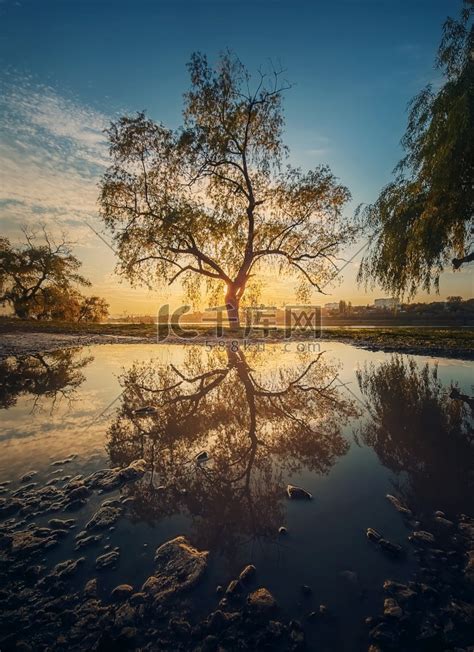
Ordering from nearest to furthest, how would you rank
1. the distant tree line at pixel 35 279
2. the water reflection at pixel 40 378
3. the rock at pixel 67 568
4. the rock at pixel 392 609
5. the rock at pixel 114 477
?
the rock at pixel 392 609 → the rock at pixel 67 568 → the rock at pixel 114 477 → the water reflection at pixel 40 378 → the distant tree line at pixel 35 279

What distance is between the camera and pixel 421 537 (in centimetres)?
175

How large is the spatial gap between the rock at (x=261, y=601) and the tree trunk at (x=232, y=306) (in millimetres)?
20153

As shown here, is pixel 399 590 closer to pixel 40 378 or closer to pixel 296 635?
pixel 296 635

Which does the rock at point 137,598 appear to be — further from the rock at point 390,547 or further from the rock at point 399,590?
the rock at point 390,547

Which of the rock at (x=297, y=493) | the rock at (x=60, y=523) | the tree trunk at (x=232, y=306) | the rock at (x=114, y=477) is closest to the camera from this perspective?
the rock at (x=60, y=523)

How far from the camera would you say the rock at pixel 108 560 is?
1.59 metres

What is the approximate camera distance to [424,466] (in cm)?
262

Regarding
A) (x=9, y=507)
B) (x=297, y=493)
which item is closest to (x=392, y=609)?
(x=297, y=493)

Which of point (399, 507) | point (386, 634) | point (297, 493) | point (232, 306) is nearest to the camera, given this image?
point (386, 634)

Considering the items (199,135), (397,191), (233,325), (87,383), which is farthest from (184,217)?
(87,383)

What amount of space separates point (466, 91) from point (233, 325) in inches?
667

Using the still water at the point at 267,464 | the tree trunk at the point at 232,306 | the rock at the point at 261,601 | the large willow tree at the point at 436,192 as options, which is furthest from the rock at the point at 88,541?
the tree trunk at the point at 232,306

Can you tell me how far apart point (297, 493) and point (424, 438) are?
1.83 metres

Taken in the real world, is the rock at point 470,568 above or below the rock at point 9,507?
above
